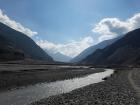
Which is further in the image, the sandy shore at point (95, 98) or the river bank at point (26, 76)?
the river bank at point (26, 76)

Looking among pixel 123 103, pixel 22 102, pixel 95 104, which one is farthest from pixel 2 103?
pixel 123 103

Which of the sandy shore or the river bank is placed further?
the river bank

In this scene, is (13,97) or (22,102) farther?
(13,97)

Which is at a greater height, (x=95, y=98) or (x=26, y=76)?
(x=26, y=76)

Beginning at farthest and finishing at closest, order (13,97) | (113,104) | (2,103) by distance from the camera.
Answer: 1. (13,97)
2. (2,103)
3. (113,104)

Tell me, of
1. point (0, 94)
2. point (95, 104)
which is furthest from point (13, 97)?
point (95, 104)

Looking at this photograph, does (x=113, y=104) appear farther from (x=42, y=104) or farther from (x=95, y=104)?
(x=42, y=104)

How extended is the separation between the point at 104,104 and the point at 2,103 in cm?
1298

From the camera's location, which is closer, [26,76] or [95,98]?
[95,98]

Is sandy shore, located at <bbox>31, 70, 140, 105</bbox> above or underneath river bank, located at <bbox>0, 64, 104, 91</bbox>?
underneath

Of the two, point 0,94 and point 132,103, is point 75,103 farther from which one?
point 0,94

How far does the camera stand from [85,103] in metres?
29.4

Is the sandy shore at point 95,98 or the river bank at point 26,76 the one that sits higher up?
the river bank at point 26,76

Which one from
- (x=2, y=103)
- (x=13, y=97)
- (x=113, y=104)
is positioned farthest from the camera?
(x=13, y=97)
